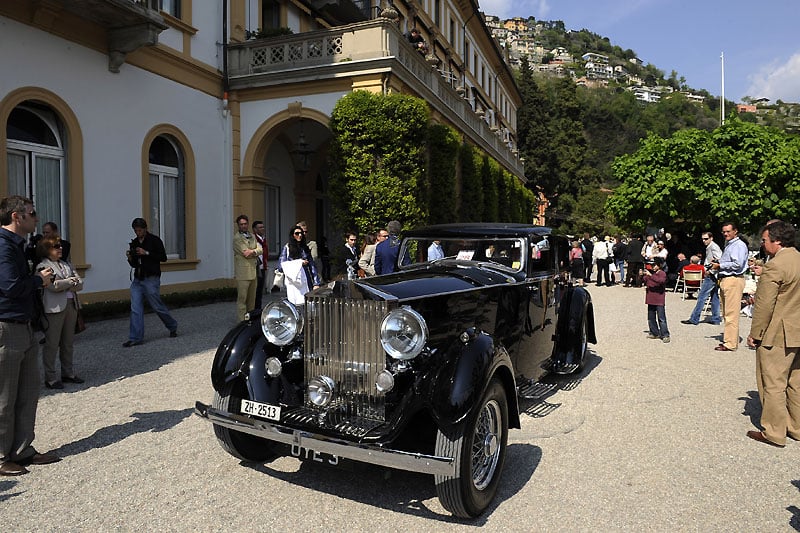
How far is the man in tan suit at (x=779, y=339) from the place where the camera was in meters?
4.23

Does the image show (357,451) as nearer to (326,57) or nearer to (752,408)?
(752,408)

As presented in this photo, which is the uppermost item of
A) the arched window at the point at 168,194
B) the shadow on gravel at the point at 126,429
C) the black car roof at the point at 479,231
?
the arched window at the point at 168,194

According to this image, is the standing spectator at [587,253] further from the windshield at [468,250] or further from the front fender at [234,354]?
the front fender at [234,354]

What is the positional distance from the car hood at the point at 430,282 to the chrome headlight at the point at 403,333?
181mm

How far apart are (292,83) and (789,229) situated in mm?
12165

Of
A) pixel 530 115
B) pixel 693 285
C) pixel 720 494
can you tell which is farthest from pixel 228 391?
pixel 530 115

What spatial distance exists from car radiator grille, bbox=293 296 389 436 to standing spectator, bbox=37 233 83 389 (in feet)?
11.0

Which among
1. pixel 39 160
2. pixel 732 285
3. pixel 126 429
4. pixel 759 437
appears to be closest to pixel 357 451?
pixel 126 429

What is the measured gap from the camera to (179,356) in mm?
7176

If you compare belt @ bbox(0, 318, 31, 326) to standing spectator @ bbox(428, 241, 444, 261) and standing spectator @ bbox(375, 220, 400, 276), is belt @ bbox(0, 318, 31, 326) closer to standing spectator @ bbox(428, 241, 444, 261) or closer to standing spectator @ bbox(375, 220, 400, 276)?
standing spectator @ bbox(428, 241, 444, 261)

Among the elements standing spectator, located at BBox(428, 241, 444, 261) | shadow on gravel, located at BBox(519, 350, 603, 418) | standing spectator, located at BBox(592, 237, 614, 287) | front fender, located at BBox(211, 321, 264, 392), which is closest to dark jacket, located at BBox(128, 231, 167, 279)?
standing spectator, located at BBox(428, 241, 444, 261)

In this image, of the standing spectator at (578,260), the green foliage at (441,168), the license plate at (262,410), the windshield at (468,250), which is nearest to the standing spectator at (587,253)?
the standing spectator at (578,260)

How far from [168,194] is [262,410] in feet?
36.2

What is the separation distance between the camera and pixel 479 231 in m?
5.36
